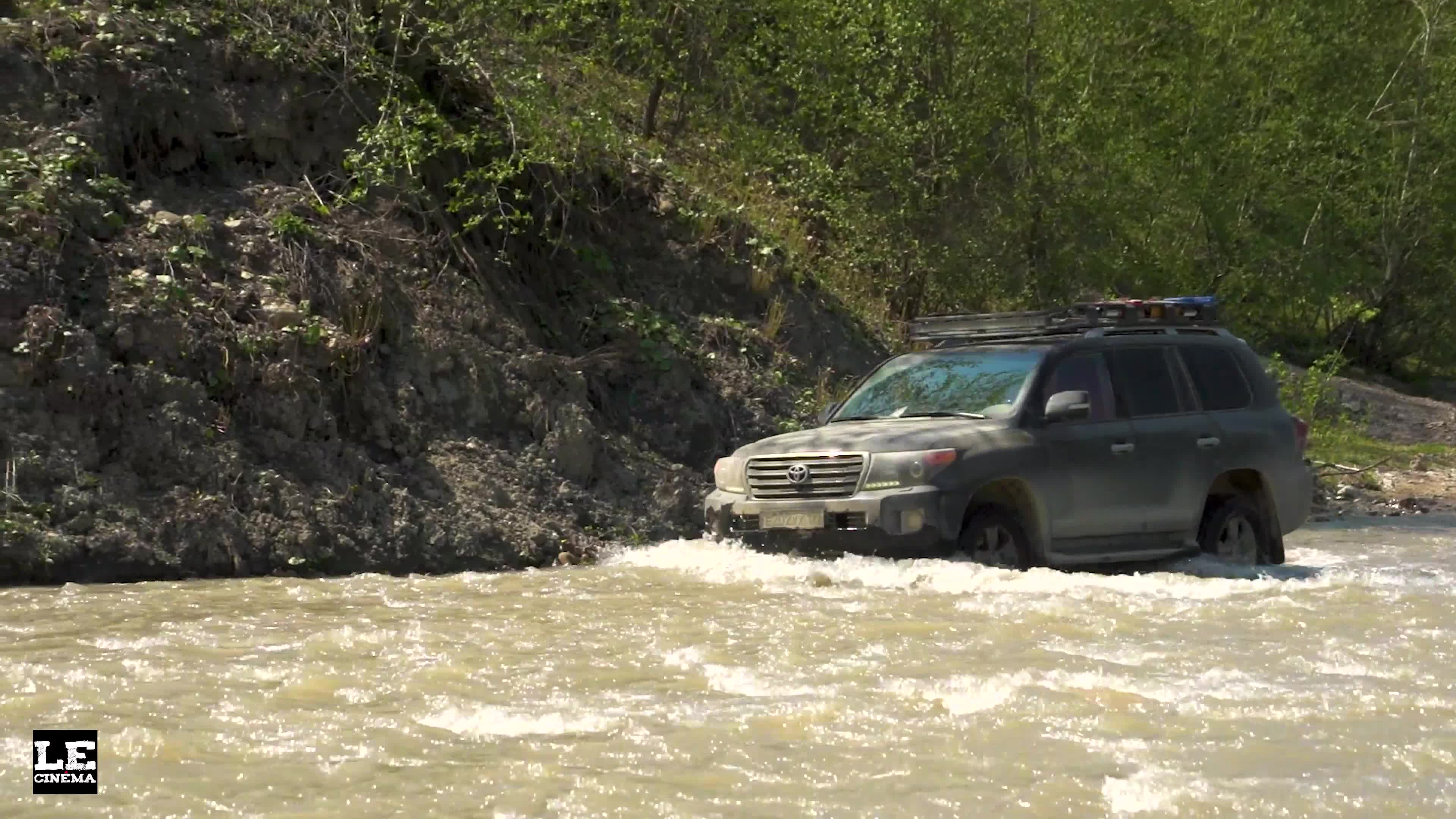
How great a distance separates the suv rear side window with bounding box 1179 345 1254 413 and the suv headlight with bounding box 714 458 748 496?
3.22 m

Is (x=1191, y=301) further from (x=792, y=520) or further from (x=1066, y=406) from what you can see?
(x=792, y=520)

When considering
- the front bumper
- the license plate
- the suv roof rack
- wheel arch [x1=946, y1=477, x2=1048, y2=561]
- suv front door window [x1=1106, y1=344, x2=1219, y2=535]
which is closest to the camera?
the front bumper

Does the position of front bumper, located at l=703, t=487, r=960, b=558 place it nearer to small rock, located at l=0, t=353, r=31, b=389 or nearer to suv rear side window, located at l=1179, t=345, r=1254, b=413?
→ suv rear side window, located at l=1179, t=345, r=1254, b=413

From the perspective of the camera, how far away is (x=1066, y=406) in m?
10.7

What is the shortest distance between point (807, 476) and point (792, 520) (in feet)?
0.94

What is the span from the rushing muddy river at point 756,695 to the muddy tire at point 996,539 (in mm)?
379

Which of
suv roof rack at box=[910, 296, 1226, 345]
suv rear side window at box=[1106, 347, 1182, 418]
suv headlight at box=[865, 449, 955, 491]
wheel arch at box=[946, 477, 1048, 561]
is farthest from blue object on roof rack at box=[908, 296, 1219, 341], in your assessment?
suv headlight at box=[865, 449, 955, 491]

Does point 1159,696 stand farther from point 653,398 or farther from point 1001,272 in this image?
point 1001,272

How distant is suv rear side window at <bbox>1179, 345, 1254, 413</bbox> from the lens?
38.9ft

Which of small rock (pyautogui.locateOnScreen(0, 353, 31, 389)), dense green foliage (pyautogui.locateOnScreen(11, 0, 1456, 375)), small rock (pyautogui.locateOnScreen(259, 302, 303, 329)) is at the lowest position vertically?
small rock (pyautogui.locateOnScreen(0, 353, 31, 389))

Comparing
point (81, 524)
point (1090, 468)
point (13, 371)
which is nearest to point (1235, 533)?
point (1090, 468)

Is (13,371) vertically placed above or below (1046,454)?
above

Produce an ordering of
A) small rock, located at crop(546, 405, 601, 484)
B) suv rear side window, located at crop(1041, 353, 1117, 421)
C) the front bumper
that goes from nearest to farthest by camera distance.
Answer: the front bumper
suv rear side window, located at crop(1041, 353, 1117, 421)
small rock, located at crop(546, 405, 601, 484)

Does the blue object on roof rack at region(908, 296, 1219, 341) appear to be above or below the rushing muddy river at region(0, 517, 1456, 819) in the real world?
above
